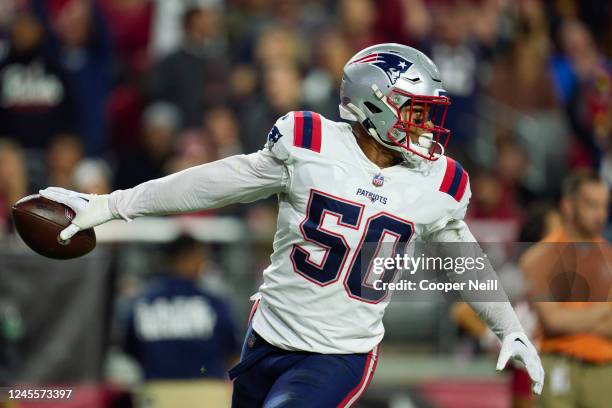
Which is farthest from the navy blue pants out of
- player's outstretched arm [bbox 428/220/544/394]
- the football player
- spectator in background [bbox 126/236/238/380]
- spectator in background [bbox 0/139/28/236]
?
spectator in background [bbox 0/139/28/236]

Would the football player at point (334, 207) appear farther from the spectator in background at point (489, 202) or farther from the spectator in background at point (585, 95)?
the spectator in background at point (585, 95)

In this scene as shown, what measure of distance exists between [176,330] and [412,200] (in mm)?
2844

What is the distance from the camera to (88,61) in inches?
384

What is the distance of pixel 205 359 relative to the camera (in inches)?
277

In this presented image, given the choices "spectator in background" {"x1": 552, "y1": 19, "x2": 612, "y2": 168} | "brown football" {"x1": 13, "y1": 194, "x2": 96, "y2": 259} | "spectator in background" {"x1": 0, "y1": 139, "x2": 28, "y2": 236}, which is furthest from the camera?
"spectator in background" {"x1": 552, "y1": 19, "x2": 612, "y2": 168}

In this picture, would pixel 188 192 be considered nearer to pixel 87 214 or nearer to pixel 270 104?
pixel 87 214

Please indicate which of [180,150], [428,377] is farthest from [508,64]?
[428,377]

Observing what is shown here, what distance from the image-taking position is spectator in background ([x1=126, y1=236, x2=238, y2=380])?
6.97 metres

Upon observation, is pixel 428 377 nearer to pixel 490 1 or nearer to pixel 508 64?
pixel 508 64

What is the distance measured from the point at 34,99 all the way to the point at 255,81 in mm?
1740

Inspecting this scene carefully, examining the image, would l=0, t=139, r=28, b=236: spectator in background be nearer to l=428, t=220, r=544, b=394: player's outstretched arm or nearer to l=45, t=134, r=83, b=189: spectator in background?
l=45, t=134, r=83, b=189: spectator in background

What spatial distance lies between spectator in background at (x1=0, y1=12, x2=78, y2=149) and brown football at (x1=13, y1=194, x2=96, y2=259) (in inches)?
194

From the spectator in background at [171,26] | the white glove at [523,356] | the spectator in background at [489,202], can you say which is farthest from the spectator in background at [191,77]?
the white glove at [523,356]

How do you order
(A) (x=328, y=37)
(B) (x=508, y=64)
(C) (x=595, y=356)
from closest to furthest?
(C) (x=595, y=356) < (A) (x=328, y=37) < (B) (x=508, y=64)
